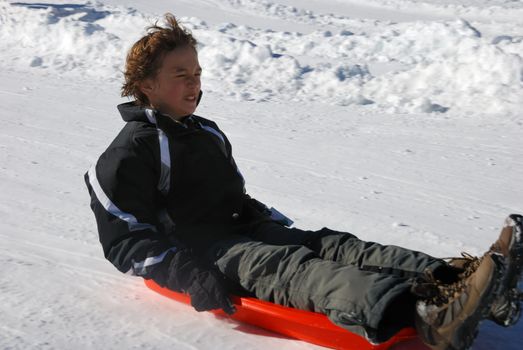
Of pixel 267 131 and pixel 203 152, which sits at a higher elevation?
pixel 203 152

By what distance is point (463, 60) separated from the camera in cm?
622

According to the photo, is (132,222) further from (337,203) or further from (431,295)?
(337,203)

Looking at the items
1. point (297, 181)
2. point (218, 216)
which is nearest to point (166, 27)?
point (218, 216)

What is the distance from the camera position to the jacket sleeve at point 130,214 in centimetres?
223

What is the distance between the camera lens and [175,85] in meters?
2.50

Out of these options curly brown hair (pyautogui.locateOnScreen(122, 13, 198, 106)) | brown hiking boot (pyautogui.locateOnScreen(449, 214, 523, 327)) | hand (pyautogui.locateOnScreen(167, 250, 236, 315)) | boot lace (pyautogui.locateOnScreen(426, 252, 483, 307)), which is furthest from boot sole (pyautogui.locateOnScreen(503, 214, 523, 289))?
curly brown hair (pyautogui.locateOnScreen(122, 13, 198, 106))

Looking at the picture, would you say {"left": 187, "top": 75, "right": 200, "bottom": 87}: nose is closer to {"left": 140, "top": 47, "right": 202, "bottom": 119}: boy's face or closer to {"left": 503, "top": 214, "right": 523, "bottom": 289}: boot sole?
{"left": 140, "top": 47, "right": 202, "bottom": 119}: boy's face

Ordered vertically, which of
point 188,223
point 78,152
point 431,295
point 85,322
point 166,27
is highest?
point 166,27

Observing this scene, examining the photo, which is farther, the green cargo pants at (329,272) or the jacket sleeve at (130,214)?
the jacket sleeve at (130,214)

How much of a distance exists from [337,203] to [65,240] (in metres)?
1.33

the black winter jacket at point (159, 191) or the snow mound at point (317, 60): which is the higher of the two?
the black winter jacket at point (159, 191)

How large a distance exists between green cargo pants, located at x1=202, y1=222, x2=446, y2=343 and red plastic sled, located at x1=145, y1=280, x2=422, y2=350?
1.1 inches

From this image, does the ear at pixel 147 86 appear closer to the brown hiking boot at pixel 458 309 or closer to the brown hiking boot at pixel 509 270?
the brown hiking boot at pixel 458 309

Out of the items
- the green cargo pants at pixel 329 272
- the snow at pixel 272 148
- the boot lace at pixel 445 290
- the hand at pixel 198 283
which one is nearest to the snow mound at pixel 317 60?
the snow at pixel 272 148
